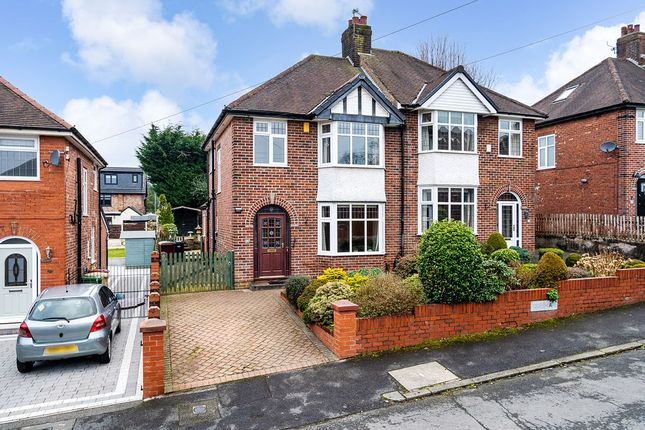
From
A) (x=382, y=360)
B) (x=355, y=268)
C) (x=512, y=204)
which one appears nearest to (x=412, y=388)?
(x=382, y=360)

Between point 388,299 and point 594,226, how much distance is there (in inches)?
538

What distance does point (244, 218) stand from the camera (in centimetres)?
1410

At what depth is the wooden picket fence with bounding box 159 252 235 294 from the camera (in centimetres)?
1340

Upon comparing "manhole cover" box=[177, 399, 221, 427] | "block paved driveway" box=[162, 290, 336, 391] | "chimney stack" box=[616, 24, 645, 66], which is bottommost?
"manhole cover" box=[177, 399, 221, 427]

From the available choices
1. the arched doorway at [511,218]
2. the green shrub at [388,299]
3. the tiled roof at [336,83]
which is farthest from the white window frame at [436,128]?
the green shrub at [388,299]

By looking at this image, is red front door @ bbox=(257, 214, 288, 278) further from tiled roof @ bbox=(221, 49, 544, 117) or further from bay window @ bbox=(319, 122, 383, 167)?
tiled roof @ bbox=(221, 49, 544, 117)

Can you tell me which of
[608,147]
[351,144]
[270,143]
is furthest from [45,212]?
[608,147]

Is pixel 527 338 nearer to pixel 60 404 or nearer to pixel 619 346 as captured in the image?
pixel 619 346

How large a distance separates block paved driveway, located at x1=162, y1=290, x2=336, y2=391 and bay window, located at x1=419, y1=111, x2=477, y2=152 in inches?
326

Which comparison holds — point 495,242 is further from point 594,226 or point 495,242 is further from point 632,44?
point 632,44

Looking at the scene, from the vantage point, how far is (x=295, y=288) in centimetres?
1102

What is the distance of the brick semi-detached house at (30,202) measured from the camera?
11.9 metres

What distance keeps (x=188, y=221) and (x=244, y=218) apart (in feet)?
93.6

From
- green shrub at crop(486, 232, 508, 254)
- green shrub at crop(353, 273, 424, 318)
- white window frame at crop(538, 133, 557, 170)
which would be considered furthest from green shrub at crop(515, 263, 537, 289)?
white window frame at crop(538, 133, 557, 170)
